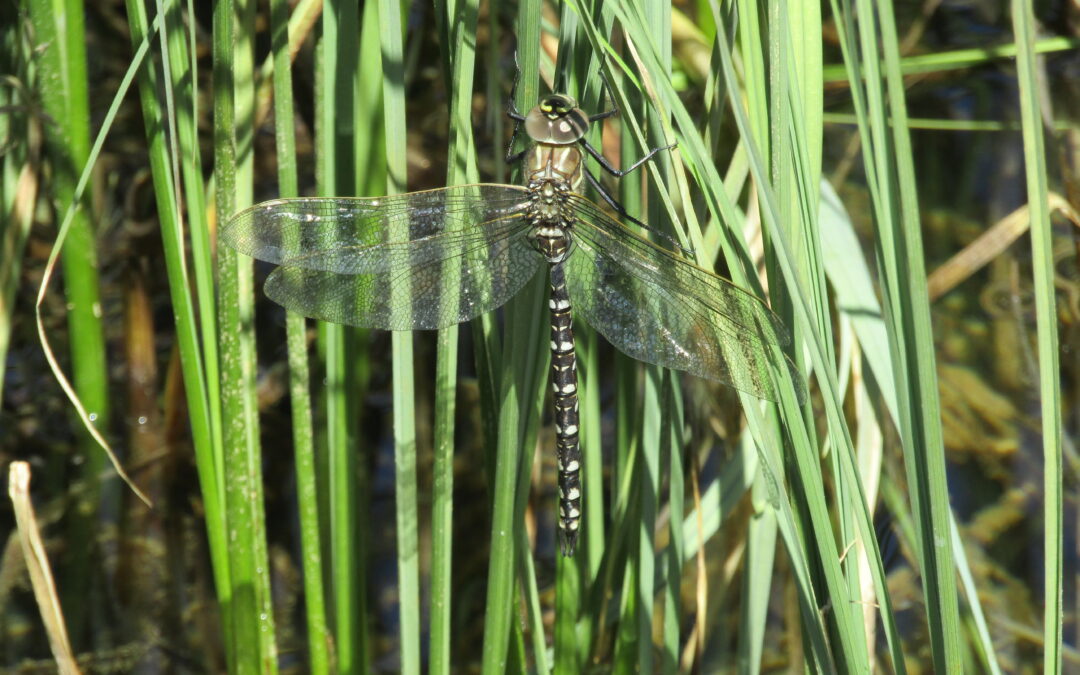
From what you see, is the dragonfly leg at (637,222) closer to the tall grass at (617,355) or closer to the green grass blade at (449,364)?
the tall grass at (617,355)

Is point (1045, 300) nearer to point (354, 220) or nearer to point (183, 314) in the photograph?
point (354, 220)

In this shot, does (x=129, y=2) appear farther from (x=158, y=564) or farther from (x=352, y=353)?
(x=158, y=564)

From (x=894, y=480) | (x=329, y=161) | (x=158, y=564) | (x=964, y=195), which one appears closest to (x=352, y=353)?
(x=329, y=161)

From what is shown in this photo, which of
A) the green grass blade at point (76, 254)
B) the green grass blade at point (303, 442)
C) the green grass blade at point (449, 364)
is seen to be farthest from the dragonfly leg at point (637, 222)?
the green grass blade at point (76, 254)

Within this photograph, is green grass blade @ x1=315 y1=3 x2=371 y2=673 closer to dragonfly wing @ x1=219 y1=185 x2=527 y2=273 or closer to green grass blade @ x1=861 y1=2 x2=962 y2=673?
dragonfly wing @ x1=219 y1=185 x2=527 y2=273

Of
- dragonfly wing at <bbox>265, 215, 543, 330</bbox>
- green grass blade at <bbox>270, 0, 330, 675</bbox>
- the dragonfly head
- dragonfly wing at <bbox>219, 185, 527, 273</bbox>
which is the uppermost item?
the dragonfly head

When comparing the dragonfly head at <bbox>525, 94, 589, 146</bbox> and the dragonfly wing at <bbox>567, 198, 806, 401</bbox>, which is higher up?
the dragonfly head at <bbox>525, 94, 589, 146</bbox>

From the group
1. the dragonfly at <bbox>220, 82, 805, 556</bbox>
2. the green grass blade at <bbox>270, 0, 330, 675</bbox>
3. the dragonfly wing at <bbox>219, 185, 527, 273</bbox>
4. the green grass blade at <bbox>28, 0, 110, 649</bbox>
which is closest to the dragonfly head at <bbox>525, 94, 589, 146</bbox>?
the dragonfly at <bbox>220, 82, 805, 556</bbox>
